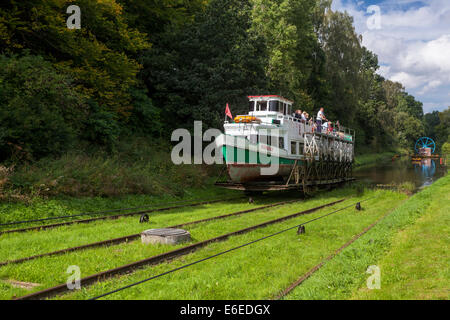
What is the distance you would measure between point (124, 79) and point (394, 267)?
21673mm

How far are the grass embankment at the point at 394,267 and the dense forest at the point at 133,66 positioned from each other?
13.6 metres

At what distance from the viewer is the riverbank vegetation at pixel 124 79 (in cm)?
1611

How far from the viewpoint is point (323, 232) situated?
40.3ft

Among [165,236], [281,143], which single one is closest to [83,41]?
[281,143]

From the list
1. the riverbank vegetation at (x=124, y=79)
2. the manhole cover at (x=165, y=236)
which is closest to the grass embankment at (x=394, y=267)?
the manhole cover at (x=165, y=236)

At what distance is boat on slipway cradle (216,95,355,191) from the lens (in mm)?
19906

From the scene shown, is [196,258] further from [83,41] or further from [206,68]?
A: [206,68]

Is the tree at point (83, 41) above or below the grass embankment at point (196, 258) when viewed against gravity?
above

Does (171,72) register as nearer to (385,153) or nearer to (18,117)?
(18,117)

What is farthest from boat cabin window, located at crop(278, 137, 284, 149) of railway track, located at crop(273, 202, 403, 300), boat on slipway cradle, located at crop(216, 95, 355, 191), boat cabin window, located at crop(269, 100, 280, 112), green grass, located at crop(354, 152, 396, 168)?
green grass, located at crop(354, 152, 396, 168)

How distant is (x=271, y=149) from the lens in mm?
20547

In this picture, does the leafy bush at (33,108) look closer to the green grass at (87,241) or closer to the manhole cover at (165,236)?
the green grass at (87,241)

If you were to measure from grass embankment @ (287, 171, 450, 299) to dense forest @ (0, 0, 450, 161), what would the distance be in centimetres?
1365
